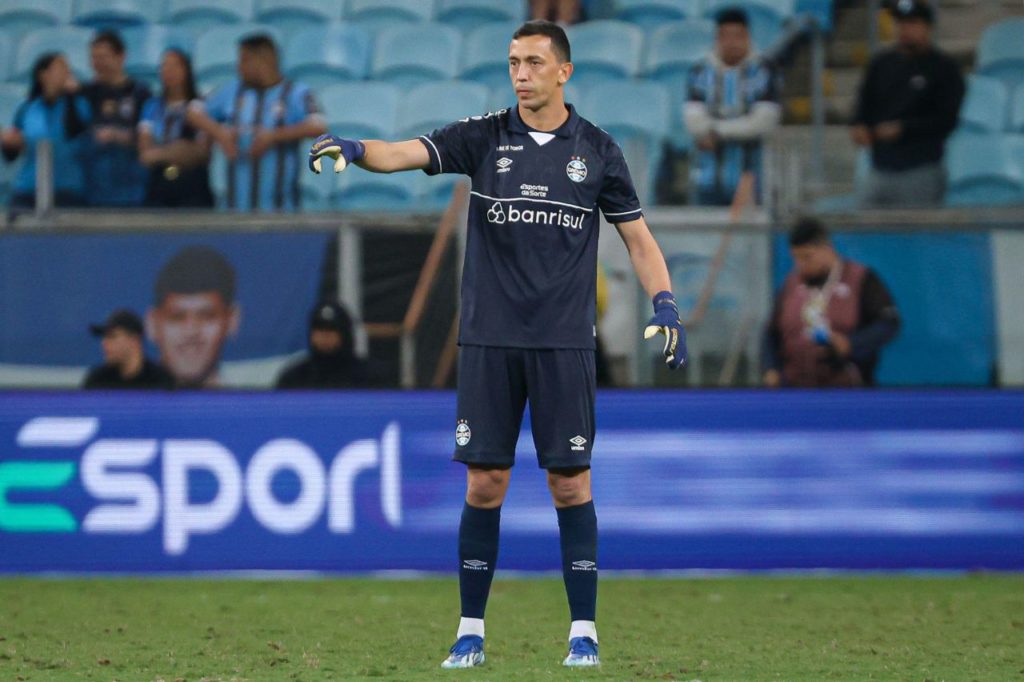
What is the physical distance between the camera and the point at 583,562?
5.33 m

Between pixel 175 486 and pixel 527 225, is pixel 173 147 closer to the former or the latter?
pixel 175 486

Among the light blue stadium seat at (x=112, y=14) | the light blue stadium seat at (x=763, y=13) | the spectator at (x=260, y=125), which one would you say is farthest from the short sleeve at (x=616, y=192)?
the light blue stadium seat at (x=112, y=14)

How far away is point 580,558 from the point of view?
5.34 metres

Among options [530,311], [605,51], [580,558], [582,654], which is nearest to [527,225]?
[530,311]

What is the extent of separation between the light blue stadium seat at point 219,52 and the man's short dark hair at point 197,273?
11.8ft

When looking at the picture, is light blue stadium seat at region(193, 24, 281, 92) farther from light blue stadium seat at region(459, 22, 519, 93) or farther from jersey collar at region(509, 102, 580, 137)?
jersey collar at region(509, 102, 580, 137)

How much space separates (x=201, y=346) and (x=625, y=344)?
2.26 metres

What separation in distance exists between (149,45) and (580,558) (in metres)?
8.20

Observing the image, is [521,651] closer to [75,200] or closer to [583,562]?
[583,562]

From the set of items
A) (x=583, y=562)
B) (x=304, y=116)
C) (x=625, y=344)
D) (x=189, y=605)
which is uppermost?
(x=304, y=116)

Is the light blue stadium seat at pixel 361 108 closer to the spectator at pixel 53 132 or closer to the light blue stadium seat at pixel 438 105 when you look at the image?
the light blue stadium seat at pixel 438 105

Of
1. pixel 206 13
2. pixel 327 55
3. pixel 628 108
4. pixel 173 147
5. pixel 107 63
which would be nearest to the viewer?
pixel 173 147

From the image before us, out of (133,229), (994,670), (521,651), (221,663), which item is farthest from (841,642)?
(133,229)

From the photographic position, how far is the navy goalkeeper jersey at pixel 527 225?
530 centimetres
